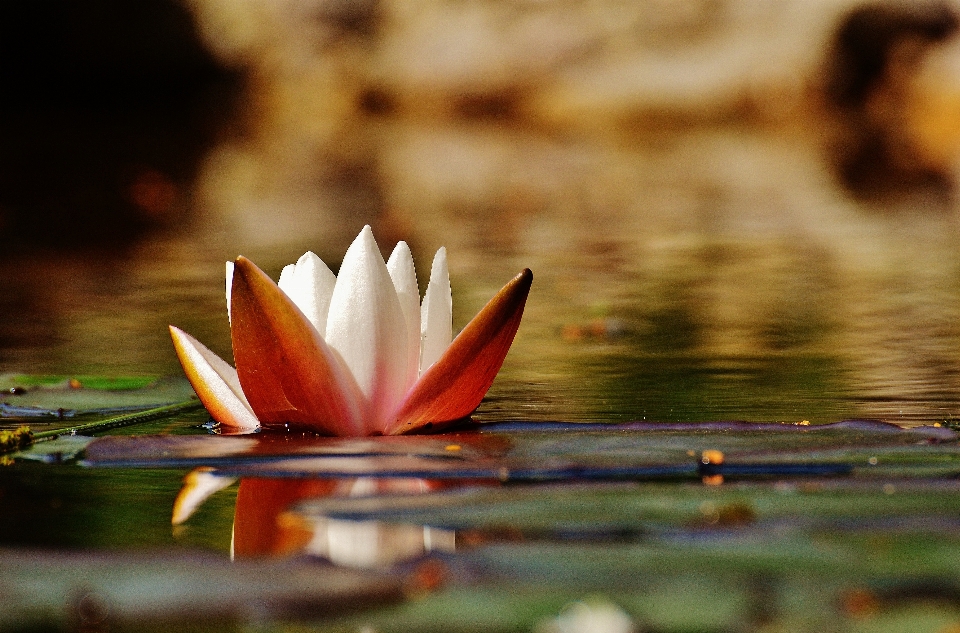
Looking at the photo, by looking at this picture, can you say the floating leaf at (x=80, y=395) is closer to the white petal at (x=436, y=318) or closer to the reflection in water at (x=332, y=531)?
the white petal at (x=436, y=318)

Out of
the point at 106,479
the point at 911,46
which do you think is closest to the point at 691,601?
the point at 106,479

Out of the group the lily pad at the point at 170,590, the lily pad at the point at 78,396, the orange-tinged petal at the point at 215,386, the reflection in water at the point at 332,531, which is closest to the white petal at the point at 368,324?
the orange-tinged petal at the point at 215,386

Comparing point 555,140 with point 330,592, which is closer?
point 330,592

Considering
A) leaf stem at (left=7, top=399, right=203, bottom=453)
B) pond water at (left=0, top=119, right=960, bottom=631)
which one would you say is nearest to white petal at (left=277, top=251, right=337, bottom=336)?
pond water at (left=0, top=119, right=960, bottom=631)

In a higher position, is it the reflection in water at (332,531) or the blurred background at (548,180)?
the blurred background at (548,180)

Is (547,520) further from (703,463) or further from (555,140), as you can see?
(555,140)

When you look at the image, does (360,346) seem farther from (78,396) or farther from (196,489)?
(78,396)

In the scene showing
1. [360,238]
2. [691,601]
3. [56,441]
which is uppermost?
[360,238]
